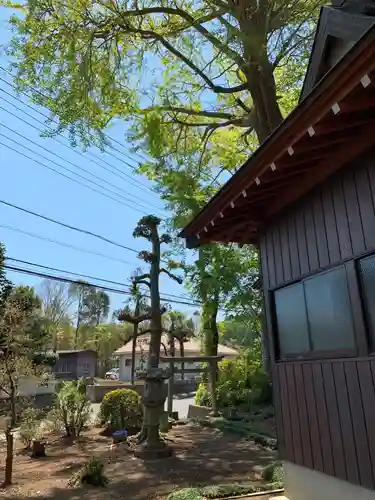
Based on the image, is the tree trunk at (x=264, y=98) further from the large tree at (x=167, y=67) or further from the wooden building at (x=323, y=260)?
the wooden building at (x=323, y=260)

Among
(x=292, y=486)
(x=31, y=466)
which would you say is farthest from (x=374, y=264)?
(x=31, y=466)

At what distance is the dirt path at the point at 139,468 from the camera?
5.27 m

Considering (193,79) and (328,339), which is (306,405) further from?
(193,79)

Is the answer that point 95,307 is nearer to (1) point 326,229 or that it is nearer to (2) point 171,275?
(2) point 171,275

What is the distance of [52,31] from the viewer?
746cm

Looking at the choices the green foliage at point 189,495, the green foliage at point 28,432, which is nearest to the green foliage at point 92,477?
the green foliage at point 189,495

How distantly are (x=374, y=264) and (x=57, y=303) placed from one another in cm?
3773

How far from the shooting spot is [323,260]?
10.4 ft

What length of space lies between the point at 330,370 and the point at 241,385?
489 inches

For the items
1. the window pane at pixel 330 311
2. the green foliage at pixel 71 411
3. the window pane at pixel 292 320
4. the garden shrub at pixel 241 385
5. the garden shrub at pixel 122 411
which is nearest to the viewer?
the window pane at pixel 330 311

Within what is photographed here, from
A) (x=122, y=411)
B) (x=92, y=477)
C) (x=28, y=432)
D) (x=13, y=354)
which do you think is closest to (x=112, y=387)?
(x=122, y=411)

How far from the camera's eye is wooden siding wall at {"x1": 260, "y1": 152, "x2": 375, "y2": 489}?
8.93 ft

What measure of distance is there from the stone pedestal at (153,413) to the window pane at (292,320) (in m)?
4.90

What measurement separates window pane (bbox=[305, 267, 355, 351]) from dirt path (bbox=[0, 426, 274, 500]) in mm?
3219
